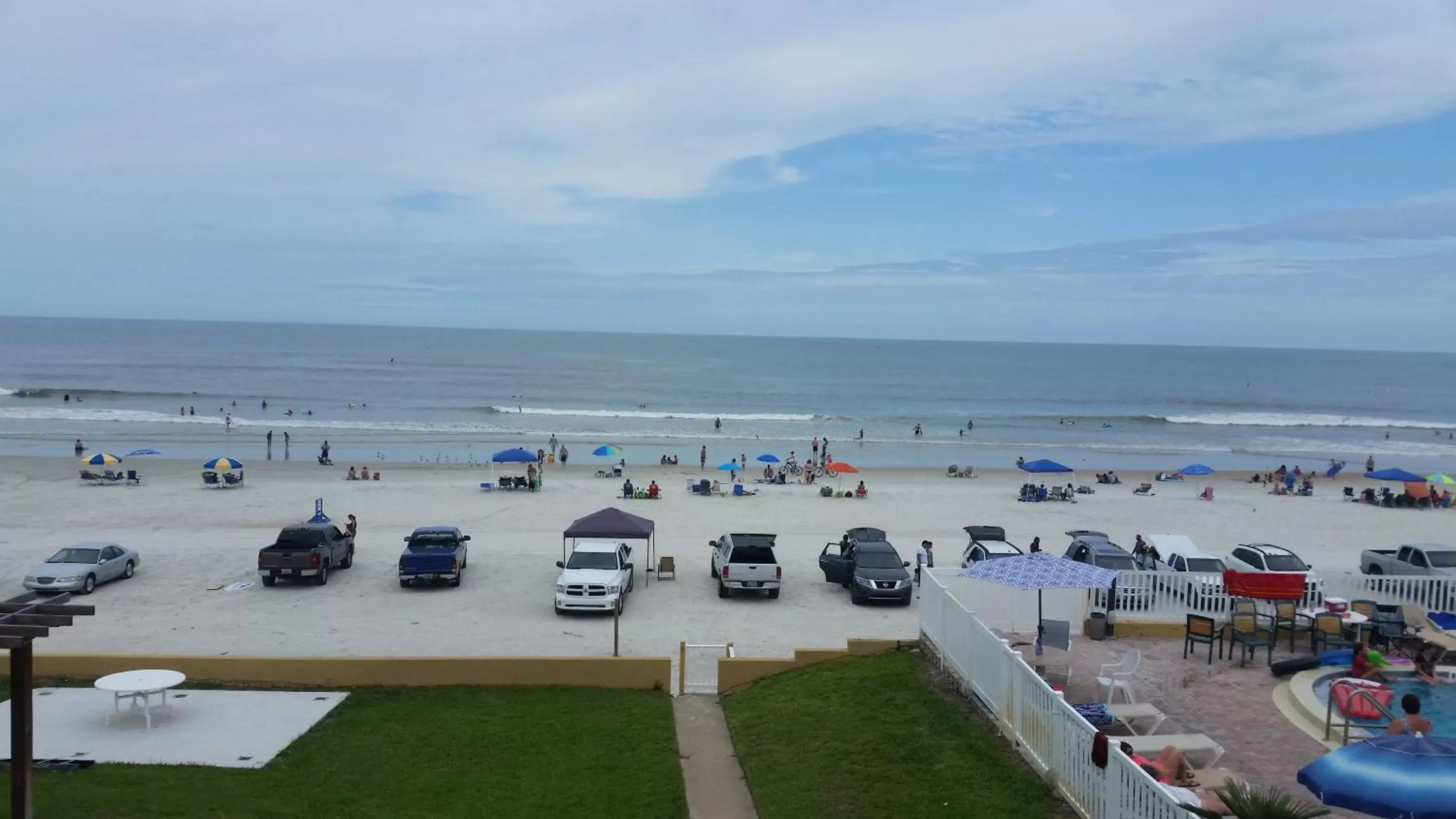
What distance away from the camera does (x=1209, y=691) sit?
40.3 ft

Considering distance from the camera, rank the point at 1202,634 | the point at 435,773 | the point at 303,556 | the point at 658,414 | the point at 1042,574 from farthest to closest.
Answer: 1. the point at 658,414
2. the point at 303,556
3. the point at 1202,634
4. the point at 1042,574
5. the point at 435,773

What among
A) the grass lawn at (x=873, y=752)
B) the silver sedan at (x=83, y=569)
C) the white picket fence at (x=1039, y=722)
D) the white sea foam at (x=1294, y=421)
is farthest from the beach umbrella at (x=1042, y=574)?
the white sea foam at (x=1294, y=421)

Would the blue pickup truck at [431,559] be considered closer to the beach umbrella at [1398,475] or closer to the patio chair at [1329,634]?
the patio chair at [1329,634]

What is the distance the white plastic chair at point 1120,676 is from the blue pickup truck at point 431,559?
13.8 metres

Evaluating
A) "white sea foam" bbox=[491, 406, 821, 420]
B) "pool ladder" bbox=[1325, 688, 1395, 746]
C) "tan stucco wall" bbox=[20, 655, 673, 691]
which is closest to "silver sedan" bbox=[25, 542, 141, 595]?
"tan stucco wall" bbox=[20, 655, 673, 691]

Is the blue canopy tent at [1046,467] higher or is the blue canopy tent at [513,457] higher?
the blue canopy tent at [1046,467]

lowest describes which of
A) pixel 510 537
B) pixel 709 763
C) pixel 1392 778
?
pixel 510 537

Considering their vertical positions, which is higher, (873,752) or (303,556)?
(873,752)

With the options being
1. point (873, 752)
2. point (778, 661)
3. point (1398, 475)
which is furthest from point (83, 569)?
point (1398, 475)

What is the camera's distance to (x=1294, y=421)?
90.6 m

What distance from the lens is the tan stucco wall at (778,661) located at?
584 inches

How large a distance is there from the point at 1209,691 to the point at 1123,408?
9159 centimetres

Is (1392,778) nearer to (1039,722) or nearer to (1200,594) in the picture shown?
(1039,722)

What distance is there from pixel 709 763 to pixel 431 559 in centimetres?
1174
